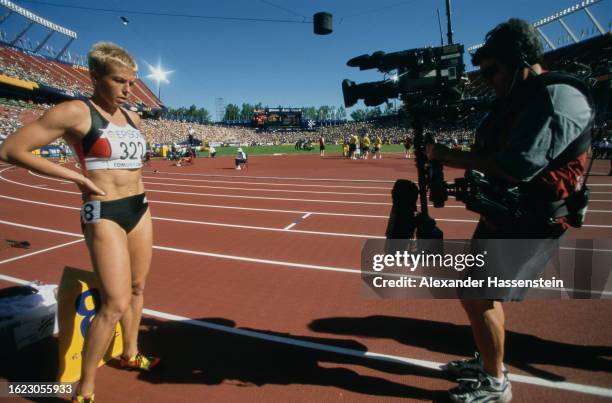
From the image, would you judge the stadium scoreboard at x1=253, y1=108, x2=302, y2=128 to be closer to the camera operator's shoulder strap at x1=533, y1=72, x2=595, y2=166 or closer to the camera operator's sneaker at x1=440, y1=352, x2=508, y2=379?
the camera operator's sneaker at x1=440, y1=352, x2=508, y2=379

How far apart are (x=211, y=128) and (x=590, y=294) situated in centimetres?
8129

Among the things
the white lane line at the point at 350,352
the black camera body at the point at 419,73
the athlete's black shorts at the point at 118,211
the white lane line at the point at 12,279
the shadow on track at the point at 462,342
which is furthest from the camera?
the white lane line at the point at 12,279

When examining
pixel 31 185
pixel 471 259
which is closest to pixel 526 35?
pixel 471 259

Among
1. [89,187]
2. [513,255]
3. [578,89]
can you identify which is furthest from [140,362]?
[578,89]

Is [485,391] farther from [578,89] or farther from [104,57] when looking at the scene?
[104,57]

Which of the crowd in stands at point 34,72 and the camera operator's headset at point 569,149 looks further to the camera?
the crowd in stands at point 34,72

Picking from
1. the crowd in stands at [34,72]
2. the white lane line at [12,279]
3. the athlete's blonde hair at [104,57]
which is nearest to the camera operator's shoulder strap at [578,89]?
the athlete's blonde hair at [104,57]

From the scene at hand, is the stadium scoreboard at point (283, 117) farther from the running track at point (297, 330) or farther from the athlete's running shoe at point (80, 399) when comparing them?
the athlete's running shoe at point (80, 399)

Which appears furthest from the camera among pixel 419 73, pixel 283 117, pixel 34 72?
pixel 283 117

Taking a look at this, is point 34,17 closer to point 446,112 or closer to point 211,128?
point 211,128

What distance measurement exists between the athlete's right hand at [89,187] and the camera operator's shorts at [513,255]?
7.78 ft

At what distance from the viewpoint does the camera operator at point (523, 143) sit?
4.96ft

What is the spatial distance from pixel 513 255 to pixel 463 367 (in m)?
1.20

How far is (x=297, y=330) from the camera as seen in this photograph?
3.20m
